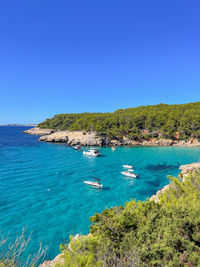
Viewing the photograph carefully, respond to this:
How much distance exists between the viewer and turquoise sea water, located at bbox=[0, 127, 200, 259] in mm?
13756

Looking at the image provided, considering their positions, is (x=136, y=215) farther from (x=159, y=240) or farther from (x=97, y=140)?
(x=97, y=140)

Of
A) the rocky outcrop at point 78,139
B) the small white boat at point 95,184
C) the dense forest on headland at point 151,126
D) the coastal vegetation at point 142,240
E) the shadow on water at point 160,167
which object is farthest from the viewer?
the dense forest on headland at point 151,126

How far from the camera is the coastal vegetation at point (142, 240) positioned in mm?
5722

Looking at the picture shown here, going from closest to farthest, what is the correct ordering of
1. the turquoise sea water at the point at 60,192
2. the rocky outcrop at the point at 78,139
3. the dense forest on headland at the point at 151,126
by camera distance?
the turquoise sea water at the point at 60,192 → the rocky outcrop at the point at 78,139 → the dense forest on headland at the point at 151,126

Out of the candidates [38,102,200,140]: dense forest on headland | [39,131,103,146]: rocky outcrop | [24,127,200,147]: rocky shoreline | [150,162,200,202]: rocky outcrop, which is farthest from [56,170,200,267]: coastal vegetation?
[38,102,200,140]: dense forest on headland

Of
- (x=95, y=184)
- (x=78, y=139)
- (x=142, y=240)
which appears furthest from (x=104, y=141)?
(x=142, y=240)

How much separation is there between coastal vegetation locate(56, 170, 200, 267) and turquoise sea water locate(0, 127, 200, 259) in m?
1.45

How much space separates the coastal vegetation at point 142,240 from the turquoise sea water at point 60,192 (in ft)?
4.77

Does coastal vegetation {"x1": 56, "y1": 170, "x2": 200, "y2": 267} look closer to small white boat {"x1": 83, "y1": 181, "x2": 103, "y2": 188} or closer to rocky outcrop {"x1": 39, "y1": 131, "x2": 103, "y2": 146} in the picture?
small white boat {"x1": 83, "y1": 181, "x2": 103, "y2": 188}

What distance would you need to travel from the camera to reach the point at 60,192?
816 inches

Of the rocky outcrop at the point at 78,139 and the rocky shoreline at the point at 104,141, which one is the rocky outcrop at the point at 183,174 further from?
the rocky outcrop at the point at 78,139

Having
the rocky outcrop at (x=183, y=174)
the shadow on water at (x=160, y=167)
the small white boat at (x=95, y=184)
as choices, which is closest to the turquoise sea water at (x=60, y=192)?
the shadow on water at (x=160, y=167)

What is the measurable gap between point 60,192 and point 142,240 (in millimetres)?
16652

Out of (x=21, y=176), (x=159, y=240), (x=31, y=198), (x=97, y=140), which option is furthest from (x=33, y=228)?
(x=97, y=140)
